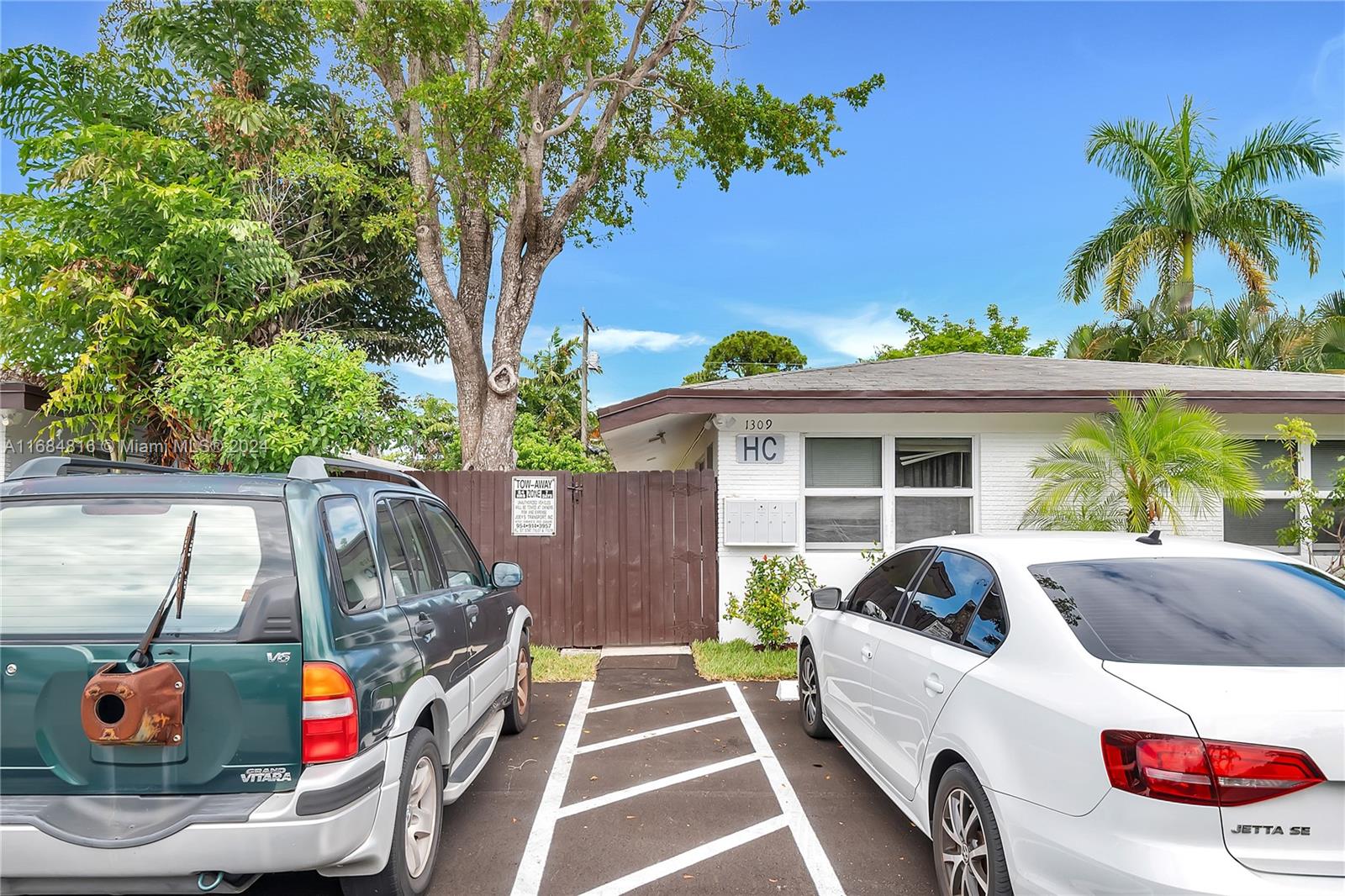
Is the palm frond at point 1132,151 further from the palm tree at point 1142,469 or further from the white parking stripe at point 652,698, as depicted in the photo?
the white parking stripe at point 652,698

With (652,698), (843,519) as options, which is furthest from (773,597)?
(652,698)

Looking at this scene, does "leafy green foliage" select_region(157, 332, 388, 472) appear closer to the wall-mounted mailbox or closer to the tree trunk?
the wall-mounted mailbox

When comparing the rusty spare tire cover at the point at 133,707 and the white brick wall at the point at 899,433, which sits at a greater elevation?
the white brick wall at the point at 899,433

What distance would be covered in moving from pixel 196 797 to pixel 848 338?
4351 cm

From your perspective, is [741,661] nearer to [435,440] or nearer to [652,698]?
[652,698]

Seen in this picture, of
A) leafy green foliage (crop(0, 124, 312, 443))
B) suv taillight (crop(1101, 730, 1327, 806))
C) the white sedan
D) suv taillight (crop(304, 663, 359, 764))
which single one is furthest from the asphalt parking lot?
leafy green foliage (crop(0, 124, 312, 443))

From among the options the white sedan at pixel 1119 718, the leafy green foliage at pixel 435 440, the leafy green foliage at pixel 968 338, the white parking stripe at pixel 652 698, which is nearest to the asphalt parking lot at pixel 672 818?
the white parking stripe at pixel 652 698

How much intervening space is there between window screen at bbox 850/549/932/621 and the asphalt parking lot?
1.14 m

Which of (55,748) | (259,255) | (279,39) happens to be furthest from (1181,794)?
(279,39)

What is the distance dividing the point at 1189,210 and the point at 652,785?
20.6 metres

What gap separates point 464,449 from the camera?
42.7ft

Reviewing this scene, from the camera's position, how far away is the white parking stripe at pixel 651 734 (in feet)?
17.5

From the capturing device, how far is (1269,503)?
28.7ft

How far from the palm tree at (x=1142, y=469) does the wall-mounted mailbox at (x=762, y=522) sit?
2.82 metres
